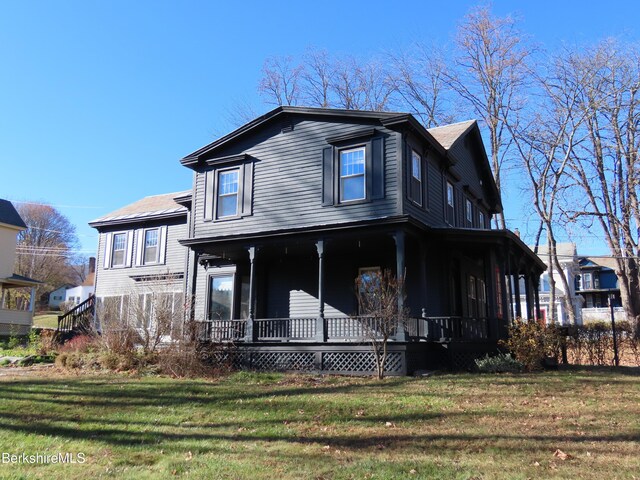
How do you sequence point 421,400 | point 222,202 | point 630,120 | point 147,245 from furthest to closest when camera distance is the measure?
point 630,120, point 147,245, point 222,202, point 421,400

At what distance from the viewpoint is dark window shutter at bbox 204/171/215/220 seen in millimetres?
16844

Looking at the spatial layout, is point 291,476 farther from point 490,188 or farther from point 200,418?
point 490,188

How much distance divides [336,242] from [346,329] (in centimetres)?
251

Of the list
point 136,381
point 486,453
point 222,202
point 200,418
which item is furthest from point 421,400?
point 222,202

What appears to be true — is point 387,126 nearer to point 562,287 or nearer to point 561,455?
point 561,455

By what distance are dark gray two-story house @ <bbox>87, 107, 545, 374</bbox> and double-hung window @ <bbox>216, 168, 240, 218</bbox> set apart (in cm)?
4

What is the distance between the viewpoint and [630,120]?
2502cm

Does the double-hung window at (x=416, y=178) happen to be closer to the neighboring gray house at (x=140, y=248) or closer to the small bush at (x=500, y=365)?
the small bush at (x=500, y=365)

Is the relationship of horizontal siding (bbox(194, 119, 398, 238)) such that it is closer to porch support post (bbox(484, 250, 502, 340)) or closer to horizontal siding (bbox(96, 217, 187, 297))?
porch support post (bbox(484, 250, 502, 340))

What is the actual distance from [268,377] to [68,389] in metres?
4.01

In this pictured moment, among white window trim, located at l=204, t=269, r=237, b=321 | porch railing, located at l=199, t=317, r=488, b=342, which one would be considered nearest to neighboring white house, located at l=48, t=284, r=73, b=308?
white window trim, located at l=204, t=269, r=237, b=321

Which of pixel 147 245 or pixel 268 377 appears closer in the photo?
pixel 268 377

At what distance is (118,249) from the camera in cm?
2269

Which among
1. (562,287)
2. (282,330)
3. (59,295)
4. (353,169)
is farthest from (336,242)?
(59,295)
